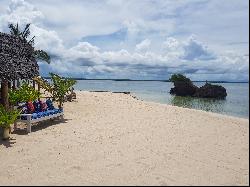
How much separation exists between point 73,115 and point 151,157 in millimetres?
9900

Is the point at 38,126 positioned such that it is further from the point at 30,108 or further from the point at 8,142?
the point at 8,142

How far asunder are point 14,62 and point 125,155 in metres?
7.37

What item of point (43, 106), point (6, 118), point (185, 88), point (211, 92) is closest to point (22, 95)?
point (43, 106)

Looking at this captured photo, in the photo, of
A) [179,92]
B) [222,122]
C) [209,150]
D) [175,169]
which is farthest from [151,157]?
[179,92]

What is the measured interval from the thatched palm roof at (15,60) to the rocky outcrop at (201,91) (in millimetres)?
48538

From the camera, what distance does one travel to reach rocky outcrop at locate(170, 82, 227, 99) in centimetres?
6147

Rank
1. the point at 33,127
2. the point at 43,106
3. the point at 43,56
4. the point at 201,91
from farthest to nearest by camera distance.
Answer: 1. the point at 201,91
2. the point at 43,56
3. the point at 43,106
4. the point at 33,127

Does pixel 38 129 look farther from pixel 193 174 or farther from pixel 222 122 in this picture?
pixel 222 122

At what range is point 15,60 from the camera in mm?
14883

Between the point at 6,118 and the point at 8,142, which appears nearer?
the point at 6,118

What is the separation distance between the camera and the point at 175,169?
8898mm

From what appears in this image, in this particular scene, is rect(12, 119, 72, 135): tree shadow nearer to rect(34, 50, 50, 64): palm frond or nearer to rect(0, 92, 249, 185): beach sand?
rect(0, 92, 249, 185): beach sand

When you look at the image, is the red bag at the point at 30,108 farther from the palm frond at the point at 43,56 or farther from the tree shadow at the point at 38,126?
the palm frond at the point at 43,56

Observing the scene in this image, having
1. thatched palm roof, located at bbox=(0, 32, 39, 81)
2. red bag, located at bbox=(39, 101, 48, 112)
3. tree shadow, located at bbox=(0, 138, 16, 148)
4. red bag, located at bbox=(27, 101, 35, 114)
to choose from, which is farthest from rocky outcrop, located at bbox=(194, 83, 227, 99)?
tree shadow, located at bbox=(0, 138, 16, 148)
